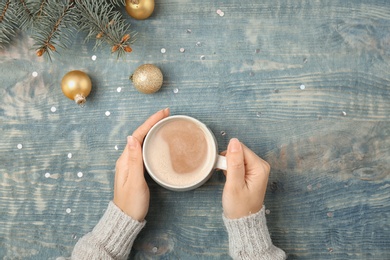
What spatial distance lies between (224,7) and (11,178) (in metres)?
0.71

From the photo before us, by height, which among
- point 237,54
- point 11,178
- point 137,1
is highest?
point 137,1

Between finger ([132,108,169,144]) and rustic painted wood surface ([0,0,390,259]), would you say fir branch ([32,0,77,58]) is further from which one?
finger ([132,108,169,144])

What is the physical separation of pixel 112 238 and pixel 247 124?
0.43 m

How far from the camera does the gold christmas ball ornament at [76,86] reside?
1.00 m

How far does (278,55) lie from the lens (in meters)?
1.06

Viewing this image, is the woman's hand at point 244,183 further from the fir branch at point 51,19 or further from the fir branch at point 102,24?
the fir branch at point 51,19

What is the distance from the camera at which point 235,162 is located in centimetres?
94

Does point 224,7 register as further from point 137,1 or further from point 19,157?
point 19,157

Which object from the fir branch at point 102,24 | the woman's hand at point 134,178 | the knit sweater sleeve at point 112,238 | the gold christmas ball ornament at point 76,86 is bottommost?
the knit sweater sleeve at point 112,238

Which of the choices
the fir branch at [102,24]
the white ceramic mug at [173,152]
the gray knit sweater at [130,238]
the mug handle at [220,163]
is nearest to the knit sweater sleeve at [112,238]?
the gray knit sweater at [130,238]

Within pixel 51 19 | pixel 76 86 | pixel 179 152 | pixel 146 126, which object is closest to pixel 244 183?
pixel 179 152

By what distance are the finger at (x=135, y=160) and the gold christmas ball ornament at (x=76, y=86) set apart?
16 cm

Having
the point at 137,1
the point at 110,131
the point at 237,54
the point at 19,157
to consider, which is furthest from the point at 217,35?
the point at 19,157

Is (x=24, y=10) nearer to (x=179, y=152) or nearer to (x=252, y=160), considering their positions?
(x=179, y=152)
